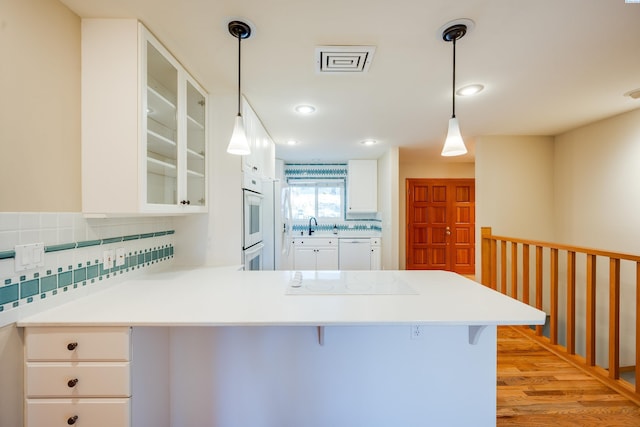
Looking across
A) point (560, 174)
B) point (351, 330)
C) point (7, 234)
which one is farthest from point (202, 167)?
point (560, 174)

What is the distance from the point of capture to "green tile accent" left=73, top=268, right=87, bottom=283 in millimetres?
1258

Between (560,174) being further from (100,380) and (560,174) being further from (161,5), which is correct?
(100,380)

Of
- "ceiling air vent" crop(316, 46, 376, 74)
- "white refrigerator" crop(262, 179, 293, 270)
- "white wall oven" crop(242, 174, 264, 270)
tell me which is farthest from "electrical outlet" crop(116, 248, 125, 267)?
"ceiling air vent" crop(316, 46, 376, 74)

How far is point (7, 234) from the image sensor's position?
99 centimetres

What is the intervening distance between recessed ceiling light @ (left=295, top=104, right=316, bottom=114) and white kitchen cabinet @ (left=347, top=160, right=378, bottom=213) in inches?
93.8

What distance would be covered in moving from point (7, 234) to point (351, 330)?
60.3 inches

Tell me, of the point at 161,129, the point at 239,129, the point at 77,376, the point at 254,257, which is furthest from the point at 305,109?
the point at 77,376

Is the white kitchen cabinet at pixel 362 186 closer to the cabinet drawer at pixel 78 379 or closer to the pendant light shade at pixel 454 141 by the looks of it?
the pendant light shade at pixel 454 141

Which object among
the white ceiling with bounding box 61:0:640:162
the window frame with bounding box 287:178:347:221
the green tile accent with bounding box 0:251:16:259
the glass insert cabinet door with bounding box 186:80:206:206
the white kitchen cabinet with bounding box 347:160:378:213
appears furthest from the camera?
the window frame with bounding box 287:178:347:221

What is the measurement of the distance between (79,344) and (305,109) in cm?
219

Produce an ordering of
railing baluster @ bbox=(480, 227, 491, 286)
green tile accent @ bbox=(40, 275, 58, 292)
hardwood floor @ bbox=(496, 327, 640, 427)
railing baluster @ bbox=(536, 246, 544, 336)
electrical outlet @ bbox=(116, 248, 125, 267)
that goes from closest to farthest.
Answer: green tile accent @ bbox=(40, 275, 58, 292)
electrical outlet @ bbox=(116, 248, 125, 267)
hardwood floor @ bbox=(496, 327, 640, 427)
railing baluster @ bbox=(536, 246, 544, 336)
railing baluster @ bbox=(480, 227, 491, 286)

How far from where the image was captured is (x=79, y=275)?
128 cm

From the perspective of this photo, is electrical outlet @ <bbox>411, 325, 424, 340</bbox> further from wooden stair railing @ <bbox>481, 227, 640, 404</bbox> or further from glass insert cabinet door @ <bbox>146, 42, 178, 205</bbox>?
wooden stair railing @ <bbox>481, 227, 640, 404</bbox>

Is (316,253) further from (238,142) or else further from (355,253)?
(238,142)
